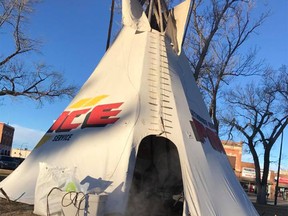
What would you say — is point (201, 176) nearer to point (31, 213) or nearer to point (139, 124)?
point (139, 124)

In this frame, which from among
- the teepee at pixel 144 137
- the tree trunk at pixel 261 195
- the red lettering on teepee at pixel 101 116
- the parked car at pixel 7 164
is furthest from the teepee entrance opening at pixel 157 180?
the parked car at pixel 7 164

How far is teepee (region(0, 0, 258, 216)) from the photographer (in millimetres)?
9547

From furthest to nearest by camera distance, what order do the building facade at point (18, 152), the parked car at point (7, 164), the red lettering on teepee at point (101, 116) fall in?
the building facade at point (18, 152) → the parked car at point (7, 164) → the red lettering on teepee at point (101, 116)

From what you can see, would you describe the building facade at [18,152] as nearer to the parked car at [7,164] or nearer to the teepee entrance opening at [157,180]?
the parked car at [7,164]

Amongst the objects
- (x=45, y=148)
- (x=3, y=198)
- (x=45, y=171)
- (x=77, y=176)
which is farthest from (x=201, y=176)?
(x=3, y=198)

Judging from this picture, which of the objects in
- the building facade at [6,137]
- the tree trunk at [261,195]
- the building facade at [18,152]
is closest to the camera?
the tree trunk at [261,195]

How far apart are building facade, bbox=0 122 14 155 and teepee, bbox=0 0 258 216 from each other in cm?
8168

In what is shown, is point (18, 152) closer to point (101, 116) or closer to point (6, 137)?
point (6, 137)

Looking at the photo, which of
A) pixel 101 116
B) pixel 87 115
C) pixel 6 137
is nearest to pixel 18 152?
pixel 6 137

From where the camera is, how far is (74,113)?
1176 cm

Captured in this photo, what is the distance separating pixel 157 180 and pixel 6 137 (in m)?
92.0

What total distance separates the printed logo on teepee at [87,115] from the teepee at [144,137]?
0.04 m

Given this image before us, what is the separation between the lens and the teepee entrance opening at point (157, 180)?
34.7 ft

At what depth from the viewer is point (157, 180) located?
460 inches
